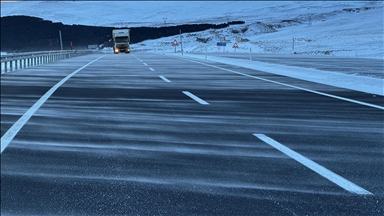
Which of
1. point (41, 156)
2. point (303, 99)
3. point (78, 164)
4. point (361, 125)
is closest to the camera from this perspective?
point (78, 164)

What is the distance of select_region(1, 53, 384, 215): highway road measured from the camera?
428 centimetres

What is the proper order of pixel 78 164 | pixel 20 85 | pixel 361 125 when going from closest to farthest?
pixel 78 164, pixel 361 125, pixel 20 85

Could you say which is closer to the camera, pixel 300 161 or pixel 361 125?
pixel 300 161

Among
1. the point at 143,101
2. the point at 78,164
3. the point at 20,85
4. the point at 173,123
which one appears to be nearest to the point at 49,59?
the point at 20,85

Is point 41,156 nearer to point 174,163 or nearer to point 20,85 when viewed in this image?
point 174,163

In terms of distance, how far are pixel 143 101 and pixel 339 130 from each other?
5105mm

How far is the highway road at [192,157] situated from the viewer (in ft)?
14.0

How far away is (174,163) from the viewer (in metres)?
5.68

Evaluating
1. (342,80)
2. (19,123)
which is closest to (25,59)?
(342,80)

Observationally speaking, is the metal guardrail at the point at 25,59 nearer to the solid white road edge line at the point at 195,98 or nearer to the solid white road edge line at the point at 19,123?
the solid white road edge line at the point at 19,123

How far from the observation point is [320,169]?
215 inches

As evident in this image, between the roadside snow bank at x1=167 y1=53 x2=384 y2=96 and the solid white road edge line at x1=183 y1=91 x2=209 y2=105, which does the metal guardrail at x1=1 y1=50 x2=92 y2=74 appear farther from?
the roadside snow bank at x1=167 y1=53 x2=384 y2=96

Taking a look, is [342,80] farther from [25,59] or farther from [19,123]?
[25,59]

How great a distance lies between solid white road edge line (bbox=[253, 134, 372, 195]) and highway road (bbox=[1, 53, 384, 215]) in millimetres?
13
